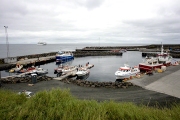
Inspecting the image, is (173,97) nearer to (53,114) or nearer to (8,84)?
(53,114)

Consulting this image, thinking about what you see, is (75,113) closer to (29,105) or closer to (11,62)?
(29,105)

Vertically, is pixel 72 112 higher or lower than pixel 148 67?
higher

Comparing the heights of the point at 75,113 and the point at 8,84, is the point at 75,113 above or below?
above

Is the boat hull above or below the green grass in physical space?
below

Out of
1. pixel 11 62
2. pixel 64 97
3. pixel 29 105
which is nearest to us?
pixel 29 105

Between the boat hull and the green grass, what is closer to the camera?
the green grass

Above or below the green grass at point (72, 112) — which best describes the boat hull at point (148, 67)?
below

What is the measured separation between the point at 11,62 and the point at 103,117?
4094cm

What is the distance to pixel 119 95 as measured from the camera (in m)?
13.1

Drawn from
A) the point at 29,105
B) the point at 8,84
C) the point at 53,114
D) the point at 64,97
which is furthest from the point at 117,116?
the point at 8,84

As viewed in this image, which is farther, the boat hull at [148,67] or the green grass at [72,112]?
the boat hull at [148,67]

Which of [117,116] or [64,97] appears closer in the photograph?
[117,116]

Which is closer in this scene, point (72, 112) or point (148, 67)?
point (72, 112)

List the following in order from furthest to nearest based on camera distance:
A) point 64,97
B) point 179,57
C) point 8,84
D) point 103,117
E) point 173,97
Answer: point 179,57 < point 8,84 < point 173,97 < point 64,97 < point 103,117
